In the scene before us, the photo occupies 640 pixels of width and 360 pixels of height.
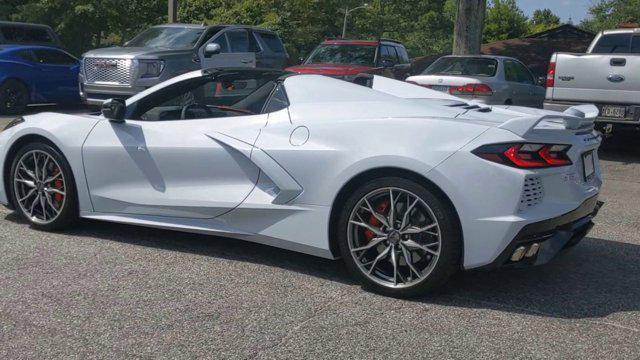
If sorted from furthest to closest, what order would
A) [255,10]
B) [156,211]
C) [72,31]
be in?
[255,10] < [72,31] < [156,211]

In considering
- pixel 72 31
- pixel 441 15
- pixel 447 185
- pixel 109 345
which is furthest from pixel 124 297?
pixel 441 15

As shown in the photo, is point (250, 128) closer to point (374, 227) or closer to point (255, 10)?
point (374, 227)

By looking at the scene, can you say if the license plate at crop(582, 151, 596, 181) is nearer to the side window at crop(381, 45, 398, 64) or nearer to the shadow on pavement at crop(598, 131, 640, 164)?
the shadow on pavement at crop(598, 131, 640, 164)

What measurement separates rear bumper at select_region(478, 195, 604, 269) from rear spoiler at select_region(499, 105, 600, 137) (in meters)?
0.49

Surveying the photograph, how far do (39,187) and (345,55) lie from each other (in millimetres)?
9222

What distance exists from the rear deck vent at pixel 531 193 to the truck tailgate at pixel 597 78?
7040mm

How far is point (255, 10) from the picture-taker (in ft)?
116

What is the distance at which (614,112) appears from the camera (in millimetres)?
10352

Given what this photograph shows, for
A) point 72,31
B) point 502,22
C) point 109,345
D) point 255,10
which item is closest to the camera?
point 109,345

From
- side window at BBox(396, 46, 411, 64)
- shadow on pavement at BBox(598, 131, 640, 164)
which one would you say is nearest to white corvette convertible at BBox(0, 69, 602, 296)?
shadow on pavement at BBox(598, 131, 640, 164)

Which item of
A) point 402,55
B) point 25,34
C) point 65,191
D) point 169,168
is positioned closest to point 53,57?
point 25,34

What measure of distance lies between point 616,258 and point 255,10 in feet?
104

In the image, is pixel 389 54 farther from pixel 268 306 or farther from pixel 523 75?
pixel 268 306

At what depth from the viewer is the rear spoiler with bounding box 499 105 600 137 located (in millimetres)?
4027
